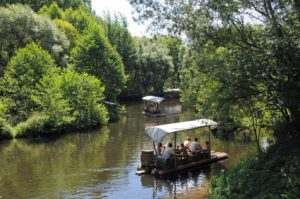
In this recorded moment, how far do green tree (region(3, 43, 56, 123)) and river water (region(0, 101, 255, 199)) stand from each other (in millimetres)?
6368

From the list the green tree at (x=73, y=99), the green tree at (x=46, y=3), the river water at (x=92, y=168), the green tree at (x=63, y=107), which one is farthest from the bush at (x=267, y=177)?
the green tree at (x=46, y=3)

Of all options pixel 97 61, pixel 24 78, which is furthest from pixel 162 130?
pixel 97 61

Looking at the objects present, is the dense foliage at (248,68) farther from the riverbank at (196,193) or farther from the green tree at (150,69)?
the green tree at (150,69)

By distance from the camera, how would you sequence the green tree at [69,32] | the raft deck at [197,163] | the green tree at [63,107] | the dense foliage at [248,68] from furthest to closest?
the green tree at [69,32] → the green tree at [63,107] → the raft deck at [197,163] → the dense foliage at [248,68]

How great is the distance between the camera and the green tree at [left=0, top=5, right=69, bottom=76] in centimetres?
5484

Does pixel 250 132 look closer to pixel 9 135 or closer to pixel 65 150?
pixel 65 150

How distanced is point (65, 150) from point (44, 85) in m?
11.0

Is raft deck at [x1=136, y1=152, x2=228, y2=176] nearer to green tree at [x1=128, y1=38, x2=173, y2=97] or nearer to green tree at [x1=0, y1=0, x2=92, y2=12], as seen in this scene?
green tree at [x1=128, y1=38, x2=173, y2=97]

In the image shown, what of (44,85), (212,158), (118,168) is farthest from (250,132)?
(44,85)

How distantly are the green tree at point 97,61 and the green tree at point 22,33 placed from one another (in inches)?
138

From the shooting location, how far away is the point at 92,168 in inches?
987

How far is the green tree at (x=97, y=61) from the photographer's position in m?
56.7

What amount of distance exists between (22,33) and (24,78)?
46.9ft

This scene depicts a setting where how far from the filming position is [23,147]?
33.1 metres
